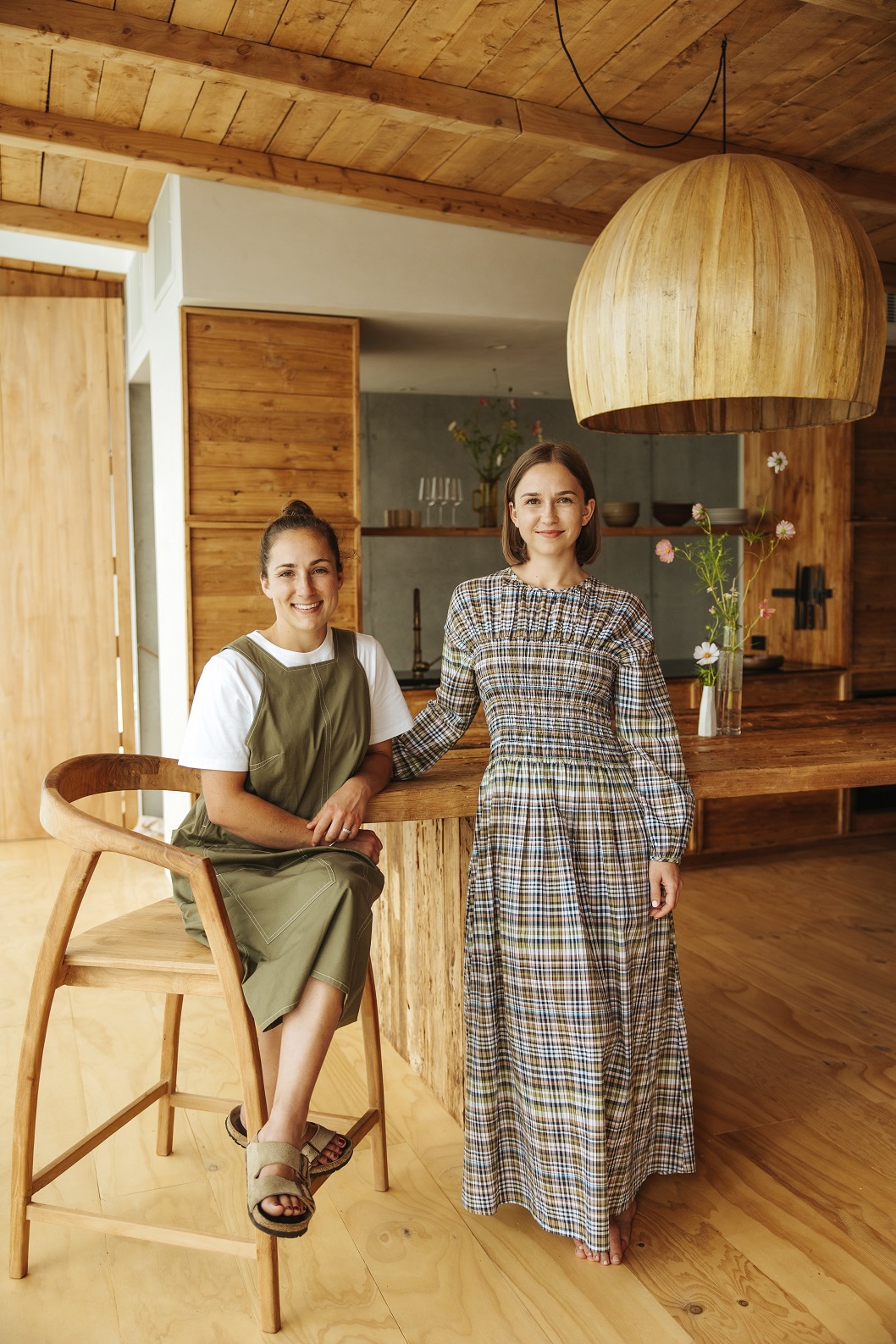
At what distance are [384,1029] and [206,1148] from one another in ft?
2.44

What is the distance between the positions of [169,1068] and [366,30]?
106 inches

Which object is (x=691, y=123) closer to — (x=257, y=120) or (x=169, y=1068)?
(x=257, y=120)

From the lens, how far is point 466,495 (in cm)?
691

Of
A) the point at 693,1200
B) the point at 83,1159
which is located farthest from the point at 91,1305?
the point at 693,1200

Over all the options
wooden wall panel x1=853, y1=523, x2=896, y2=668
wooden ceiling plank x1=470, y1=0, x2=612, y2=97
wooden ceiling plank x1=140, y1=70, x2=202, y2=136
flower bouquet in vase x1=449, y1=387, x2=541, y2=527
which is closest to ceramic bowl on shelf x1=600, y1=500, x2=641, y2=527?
flower bouquet in vase x1=449, y1=387, x2=541, y2=527

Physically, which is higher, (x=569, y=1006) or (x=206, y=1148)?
(x=569, y=1006)

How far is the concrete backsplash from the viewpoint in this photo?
6656mm

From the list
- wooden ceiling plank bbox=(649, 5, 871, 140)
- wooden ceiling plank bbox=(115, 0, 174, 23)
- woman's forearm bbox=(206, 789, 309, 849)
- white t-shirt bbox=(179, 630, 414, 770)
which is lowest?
woman's forearm bbox=(206, 789, 309, 849)

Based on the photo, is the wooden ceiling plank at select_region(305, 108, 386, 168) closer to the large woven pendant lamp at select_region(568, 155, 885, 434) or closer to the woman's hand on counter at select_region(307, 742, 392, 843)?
the large woven pendant lamp at select_region(568, 155, 885, 434)

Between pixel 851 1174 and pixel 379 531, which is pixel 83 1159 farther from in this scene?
pixel 379 531

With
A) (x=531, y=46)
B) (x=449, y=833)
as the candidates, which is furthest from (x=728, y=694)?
(x=531, y=46)

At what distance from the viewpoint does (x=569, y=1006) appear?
2031 mm

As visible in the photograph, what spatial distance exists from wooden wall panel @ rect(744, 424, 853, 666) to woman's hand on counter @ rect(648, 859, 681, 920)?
133 inches

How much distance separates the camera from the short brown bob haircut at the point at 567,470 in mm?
2104
